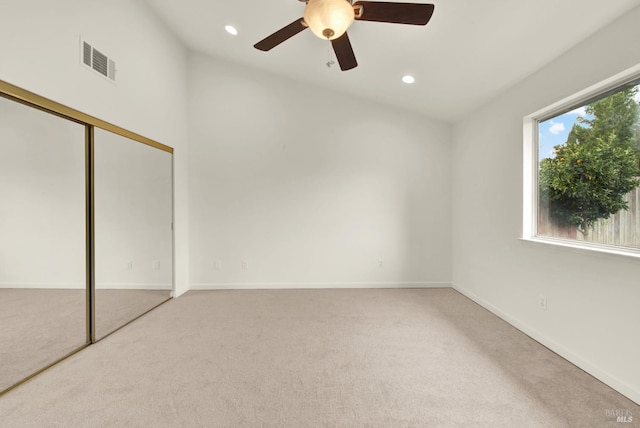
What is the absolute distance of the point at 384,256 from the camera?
4023 mm

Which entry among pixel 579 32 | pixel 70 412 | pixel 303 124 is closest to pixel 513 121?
pixel 579 32

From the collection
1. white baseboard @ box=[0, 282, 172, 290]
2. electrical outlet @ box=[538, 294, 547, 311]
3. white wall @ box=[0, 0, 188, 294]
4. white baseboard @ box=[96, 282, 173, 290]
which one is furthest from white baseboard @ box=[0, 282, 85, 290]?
electrical outlet @ box=[538, 294, 547, 311]

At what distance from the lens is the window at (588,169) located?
178 centimetres

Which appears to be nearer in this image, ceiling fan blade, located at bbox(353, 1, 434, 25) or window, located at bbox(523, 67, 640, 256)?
ceiling fan blade, located at bbox(353, 1, 434, 25)

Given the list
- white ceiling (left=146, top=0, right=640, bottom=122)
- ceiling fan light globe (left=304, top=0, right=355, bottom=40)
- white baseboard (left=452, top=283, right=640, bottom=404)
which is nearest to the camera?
ceiling fan light globe (left=304, top=0, right=355, bottom=40)

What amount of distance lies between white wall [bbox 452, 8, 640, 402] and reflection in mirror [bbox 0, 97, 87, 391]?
3920mm

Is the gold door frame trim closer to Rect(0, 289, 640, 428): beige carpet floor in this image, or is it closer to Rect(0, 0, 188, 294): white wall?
Rect(0, 0, 188, 294): white wall

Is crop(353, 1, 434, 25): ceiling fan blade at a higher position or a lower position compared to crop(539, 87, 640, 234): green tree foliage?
higher

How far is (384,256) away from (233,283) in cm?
228

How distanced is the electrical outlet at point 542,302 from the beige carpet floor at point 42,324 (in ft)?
12.8

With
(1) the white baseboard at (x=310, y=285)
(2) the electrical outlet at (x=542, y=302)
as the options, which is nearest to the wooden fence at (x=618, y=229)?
(2) the electrical outlet at (x=542, y=302)

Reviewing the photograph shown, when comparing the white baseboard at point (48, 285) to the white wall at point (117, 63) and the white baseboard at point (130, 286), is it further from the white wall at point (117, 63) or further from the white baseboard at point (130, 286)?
the white wall at point (117, 63)

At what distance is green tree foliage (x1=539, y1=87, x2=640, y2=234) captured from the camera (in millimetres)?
1784

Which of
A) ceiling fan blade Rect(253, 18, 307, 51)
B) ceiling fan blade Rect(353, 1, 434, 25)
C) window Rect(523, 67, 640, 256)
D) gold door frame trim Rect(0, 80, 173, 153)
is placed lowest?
window Rect(523, 67, 640, 256)
